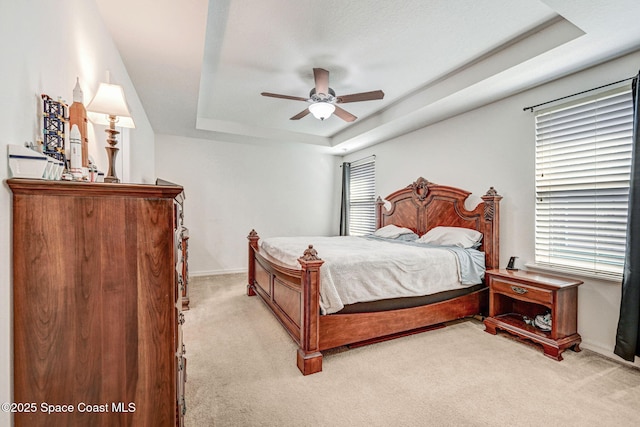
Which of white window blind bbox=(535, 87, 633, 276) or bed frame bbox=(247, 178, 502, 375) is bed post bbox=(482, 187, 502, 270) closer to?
bed frame bbox=(247, 178, 502, 375)

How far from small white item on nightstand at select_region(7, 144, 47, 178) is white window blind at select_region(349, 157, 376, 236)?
4.78 meters

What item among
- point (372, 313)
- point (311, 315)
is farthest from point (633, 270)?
point (311, 315)

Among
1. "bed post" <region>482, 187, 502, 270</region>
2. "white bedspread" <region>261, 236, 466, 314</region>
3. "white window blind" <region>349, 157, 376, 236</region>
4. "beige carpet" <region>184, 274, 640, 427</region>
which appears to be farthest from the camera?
→ "white window blind" <region>349, 157, 376, 236</region>

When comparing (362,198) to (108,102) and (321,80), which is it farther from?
(108,102)

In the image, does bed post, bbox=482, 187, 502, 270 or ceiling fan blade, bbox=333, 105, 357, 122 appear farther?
ceiling fan blade, bbox=333, 105, 357, 122

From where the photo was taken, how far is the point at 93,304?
1.04 meters

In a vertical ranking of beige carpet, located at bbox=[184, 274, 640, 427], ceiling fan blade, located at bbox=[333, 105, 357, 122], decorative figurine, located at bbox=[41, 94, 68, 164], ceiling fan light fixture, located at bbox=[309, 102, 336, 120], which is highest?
ceiling fan blade, located at bbox=[333, 105, 357, 122]

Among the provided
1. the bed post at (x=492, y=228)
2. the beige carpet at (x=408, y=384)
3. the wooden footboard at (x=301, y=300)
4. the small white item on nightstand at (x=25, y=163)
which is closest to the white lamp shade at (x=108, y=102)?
the small white item on nightstand at (x=25, y=163)

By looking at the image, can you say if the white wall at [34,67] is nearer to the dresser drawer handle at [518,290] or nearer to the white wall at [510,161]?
the dresser drawer handle at [518,290]

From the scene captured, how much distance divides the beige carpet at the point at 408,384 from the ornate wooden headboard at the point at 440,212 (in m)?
1.14

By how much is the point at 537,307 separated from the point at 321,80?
128 inches

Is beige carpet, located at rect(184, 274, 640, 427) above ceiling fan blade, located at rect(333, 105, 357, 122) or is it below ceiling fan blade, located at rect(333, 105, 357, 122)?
below

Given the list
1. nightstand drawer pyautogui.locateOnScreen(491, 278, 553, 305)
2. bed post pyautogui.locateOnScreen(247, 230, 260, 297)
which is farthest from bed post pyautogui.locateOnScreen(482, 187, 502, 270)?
bed post pyautogui.locateOnScreen(247, 230, 260, 297)

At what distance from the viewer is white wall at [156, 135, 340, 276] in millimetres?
5066
